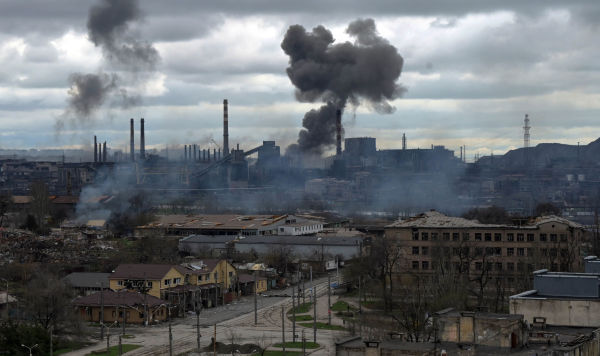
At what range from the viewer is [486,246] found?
169 ft

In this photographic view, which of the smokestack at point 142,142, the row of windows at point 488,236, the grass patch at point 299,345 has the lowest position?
the grass patch at point 299,345

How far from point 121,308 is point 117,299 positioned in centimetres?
78

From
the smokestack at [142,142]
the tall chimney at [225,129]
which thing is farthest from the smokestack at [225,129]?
the smokestack at [142,142]

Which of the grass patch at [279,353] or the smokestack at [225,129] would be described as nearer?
the grass patch at [279,353]

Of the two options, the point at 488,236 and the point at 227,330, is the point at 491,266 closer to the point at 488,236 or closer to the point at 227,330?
the point at 488,236

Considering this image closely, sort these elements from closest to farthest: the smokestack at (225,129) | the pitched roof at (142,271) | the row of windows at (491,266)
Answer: the pitched roof at (142,271) → the row of windows at (491,266) → the smokestack at (225,129)

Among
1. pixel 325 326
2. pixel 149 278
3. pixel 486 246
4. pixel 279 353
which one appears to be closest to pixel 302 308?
pixel 325 326

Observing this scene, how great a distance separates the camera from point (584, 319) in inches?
782

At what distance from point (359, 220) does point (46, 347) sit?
6776 centimetres

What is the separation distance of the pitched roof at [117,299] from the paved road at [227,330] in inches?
60.6

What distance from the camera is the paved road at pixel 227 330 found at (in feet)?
114

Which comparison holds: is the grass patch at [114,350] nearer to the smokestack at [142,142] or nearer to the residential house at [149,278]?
the residential house at [149,278]

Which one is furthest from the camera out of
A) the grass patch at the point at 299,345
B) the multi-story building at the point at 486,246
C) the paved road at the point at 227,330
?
the multi-story building at the point at 486,246

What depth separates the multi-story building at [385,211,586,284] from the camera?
49062 mm
